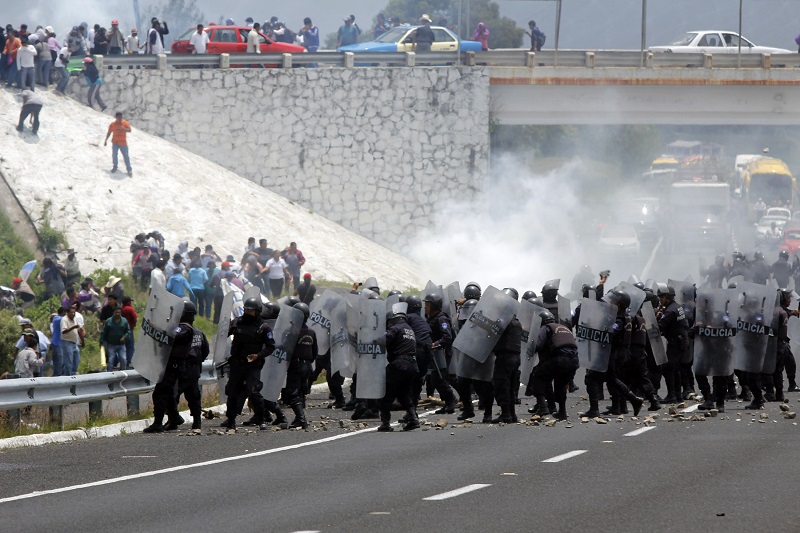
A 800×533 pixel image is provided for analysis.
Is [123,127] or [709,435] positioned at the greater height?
[123,127]

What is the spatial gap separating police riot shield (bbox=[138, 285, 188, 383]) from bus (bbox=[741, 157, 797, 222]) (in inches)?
2098

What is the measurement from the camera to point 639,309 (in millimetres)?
18172

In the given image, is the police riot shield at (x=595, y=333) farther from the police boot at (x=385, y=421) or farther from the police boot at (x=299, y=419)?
the police boot at (x=299, y=419)

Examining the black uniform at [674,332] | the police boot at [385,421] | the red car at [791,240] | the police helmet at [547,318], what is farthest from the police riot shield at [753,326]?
the red car at [791,240]

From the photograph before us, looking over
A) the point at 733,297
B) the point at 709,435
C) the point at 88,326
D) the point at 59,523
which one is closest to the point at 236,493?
the point at 59,523

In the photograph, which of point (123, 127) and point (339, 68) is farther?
point (339, 68)

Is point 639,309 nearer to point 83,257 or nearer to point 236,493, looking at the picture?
point 236,493

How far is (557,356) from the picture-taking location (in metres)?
16.5

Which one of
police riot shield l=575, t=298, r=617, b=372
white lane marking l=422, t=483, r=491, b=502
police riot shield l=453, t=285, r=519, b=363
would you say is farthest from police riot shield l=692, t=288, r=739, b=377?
white lane marking l=422, t=483, r=491, b=502

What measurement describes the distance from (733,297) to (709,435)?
336 cm

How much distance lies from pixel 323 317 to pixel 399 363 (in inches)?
Answer: 150

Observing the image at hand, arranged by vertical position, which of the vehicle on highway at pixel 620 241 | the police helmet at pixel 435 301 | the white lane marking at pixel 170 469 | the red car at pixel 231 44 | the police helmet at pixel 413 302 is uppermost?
the red car at pixel 231 44

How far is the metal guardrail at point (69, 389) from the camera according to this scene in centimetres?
1494

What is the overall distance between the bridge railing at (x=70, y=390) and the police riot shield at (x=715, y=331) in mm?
6607
